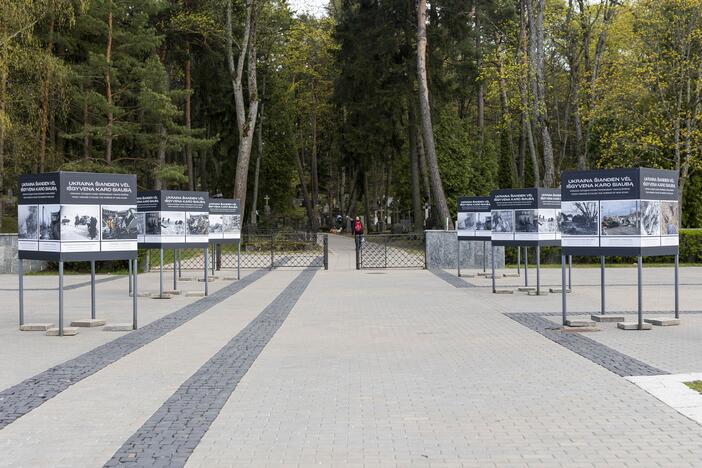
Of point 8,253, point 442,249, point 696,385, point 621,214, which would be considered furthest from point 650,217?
point 8,253

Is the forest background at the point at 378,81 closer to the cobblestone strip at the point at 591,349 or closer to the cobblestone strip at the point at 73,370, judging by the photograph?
the cobblestone strip at the point at 73,370

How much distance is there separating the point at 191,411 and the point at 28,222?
22.8 feet

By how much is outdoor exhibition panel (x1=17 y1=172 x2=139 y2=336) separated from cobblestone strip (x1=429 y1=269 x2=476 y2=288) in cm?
1003

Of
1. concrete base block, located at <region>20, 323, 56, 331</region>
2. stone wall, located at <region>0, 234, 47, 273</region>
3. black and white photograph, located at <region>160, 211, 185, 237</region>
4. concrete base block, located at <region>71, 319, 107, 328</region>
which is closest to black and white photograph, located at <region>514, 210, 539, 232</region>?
black and white photograph, located at <region>160, 211, 185, 237</region>

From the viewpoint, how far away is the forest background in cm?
3092

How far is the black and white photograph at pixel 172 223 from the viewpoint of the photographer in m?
17.6

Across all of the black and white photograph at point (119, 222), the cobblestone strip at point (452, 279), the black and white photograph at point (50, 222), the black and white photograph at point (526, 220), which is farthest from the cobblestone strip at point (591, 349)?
the black and white photograph at point (50, 222)

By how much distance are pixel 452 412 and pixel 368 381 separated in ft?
5.07

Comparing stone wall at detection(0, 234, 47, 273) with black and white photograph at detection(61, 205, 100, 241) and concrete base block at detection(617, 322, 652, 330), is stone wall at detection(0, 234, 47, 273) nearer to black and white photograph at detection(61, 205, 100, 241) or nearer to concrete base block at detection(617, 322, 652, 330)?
black and white photograph at detection(61, 205, 100, 241)

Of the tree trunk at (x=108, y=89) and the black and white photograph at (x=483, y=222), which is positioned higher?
the tree trunk at (x=108, y=89)

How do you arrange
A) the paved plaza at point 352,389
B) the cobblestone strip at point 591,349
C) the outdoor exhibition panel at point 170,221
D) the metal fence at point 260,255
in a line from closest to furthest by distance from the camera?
1. the paved plaza at point 352,389
2. the cobblestone strip at point 591,349
3. the outdoor exhibition panel at point 170,221
4. the metal fence at point 260,255

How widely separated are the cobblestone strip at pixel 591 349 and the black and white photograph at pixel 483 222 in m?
8.21

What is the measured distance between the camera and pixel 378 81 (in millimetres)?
41156

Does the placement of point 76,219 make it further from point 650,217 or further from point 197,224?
point 650,217
